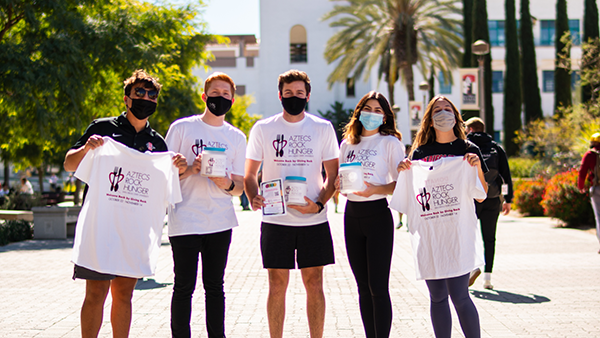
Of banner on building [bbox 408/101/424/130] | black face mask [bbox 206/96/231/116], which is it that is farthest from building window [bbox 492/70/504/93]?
black face mask [bbox 206/96/231/116]

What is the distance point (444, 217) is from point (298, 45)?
56700 mm

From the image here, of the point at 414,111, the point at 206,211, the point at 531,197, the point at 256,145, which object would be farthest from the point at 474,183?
the point at 414,111

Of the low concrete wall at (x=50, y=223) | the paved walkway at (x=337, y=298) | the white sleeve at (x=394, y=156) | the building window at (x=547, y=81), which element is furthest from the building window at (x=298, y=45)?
the white sleeve at (x=394, y=156)

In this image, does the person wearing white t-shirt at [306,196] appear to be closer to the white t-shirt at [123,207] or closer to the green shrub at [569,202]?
the white t-shirt at [123,207]

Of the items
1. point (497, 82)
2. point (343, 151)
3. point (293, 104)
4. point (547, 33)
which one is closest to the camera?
point (293, 104)

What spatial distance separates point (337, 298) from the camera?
22.7ft

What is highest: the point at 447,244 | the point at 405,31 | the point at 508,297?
the point at 405,31

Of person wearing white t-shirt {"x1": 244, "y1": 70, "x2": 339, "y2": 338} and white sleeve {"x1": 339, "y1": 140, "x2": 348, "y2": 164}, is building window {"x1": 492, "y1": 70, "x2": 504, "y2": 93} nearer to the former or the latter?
white sleeve {"x1": 339, "y1": 140, "x2": 348, "y2": 164}

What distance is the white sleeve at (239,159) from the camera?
454 centimetres

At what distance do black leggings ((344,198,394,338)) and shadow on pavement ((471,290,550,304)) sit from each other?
2.97m

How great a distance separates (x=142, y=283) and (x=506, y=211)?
16.3 feet

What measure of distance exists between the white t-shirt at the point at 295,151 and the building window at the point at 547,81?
50.7m

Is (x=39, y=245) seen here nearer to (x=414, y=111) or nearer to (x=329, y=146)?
(x=329, y=146)

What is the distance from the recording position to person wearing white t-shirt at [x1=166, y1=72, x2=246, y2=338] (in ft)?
14.1
